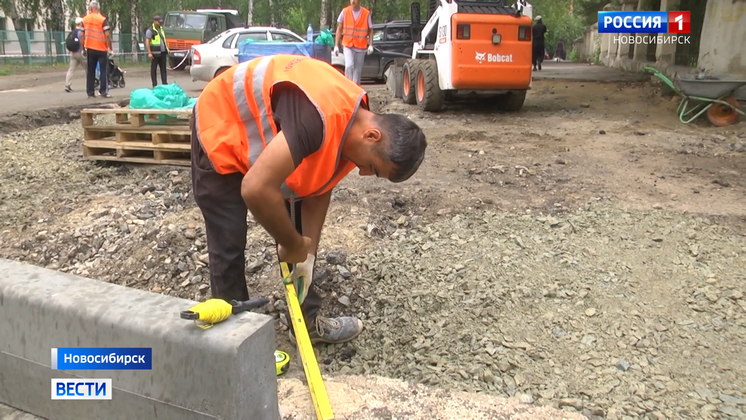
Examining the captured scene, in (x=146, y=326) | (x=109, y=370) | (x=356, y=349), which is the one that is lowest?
(x=356, y=349)

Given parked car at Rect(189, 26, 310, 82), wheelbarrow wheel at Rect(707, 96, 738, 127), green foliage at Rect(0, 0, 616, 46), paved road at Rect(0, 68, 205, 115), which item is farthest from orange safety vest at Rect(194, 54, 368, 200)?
green foliage at Rect(0, 0, 616, 46)

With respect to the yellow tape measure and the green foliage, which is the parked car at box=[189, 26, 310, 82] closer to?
the yellow tape measure

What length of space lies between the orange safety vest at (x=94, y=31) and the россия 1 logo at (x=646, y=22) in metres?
12.0

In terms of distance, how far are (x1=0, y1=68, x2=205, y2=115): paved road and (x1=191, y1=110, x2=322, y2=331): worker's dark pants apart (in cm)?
781

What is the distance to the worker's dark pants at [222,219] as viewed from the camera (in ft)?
7.45

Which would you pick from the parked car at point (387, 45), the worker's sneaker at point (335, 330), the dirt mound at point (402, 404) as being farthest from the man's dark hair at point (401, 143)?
the parked car at point (387, 45)

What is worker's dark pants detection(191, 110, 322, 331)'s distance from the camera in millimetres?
2271

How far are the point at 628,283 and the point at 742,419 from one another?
40.5 inches

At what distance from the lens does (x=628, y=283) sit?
320 cm

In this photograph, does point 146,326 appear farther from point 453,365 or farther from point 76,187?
point 76,187

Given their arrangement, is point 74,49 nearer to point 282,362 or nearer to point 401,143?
point 282,362

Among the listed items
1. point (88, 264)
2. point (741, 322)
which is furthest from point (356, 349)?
point (88, 264)

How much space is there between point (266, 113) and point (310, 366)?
94cm

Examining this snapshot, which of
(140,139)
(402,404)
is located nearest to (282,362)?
(402,404)
